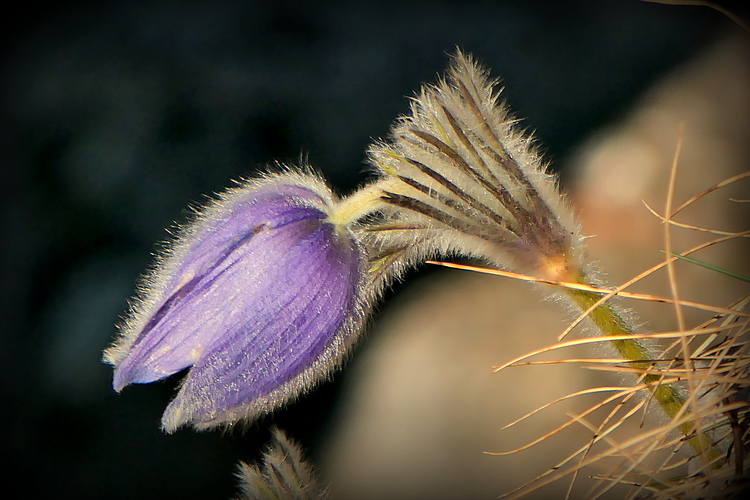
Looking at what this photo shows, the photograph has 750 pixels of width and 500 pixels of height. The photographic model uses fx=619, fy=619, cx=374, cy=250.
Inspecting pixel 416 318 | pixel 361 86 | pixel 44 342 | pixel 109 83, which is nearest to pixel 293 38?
pixel 361 86

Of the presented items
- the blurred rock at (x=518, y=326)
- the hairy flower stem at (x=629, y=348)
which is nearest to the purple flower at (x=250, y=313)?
the hairy flower stem at (x=629, y=348)

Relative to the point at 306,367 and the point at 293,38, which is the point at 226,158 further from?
the point at 306,367

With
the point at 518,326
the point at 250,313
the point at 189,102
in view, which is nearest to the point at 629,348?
the point at 250,313

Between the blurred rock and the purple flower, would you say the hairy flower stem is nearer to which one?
the purple flower

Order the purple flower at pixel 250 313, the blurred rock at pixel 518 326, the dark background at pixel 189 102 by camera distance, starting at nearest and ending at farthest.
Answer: the purple flower at pixel 250 313
the blurred rock at pixel 518 326
the dark background at pixel 189 102

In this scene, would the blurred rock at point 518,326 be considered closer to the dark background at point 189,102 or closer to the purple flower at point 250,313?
the dark background at point 189,102

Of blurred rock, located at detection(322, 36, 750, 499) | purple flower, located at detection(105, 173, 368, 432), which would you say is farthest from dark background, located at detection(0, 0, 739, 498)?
purple flower, located at detection(105, 173, 368, 432)

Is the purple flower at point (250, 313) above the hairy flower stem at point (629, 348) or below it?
above
